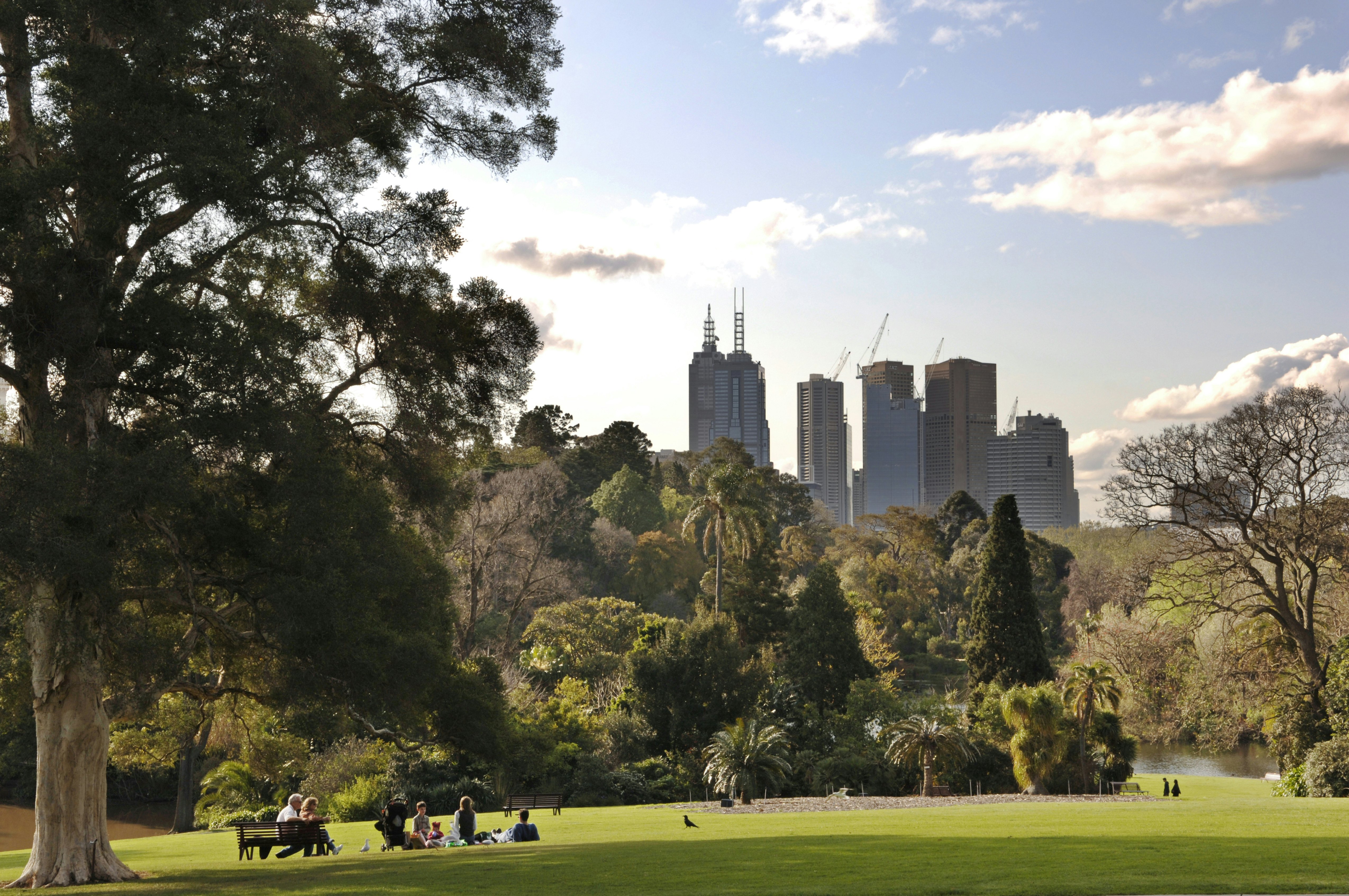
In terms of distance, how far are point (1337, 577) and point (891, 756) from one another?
1211 centimetres

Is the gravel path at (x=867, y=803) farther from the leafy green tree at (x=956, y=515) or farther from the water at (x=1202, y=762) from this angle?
the leafy green tree at (x=956, y=515)

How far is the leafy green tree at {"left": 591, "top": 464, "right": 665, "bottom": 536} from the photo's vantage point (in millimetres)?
66625

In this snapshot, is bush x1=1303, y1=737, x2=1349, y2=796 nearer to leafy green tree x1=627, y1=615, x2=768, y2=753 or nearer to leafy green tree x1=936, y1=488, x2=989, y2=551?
leafy green tree x1=627, y1=615, x2=768, y2=753

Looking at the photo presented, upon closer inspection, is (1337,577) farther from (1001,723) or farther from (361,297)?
(361,297)

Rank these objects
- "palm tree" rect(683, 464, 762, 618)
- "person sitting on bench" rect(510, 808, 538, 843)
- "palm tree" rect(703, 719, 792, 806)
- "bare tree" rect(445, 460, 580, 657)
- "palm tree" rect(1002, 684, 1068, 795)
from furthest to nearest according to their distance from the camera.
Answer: "palm tree" rect(683, 464, 762, 618)
"bare tree" rect(445, 460, 580, 657)
"palm tree" rect(1002, 684, 1068, 795)
"palm tree" rect(703, 719, 792, 806)
"person sitting on bench" rect(510, 808, 538, 843)

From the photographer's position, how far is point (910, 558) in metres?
79.4

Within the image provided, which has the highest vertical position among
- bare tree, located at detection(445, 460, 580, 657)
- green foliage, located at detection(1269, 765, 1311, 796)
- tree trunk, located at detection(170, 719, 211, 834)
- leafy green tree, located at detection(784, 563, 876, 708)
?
bare tree, located at detection(445, 460, 580, 657)

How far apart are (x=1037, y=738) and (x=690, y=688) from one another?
33.9ft

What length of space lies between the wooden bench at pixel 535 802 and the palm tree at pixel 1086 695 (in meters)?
14.5

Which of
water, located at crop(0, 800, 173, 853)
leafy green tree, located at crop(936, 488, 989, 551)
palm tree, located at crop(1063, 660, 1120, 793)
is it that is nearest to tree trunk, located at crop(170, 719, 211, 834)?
water, located at crop(0, 800, 173, 853)

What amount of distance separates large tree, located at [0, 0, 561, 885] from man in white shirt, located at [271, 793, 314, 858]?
2.27 metres

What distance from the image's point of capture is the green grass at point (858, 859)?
373 inches

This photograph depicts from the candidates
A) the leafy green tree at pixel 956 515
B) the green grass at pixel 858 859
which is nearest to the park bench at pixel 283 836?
the green grass at pixel 858 859

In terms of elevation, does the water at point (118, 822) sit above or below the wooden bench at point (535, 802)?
below
